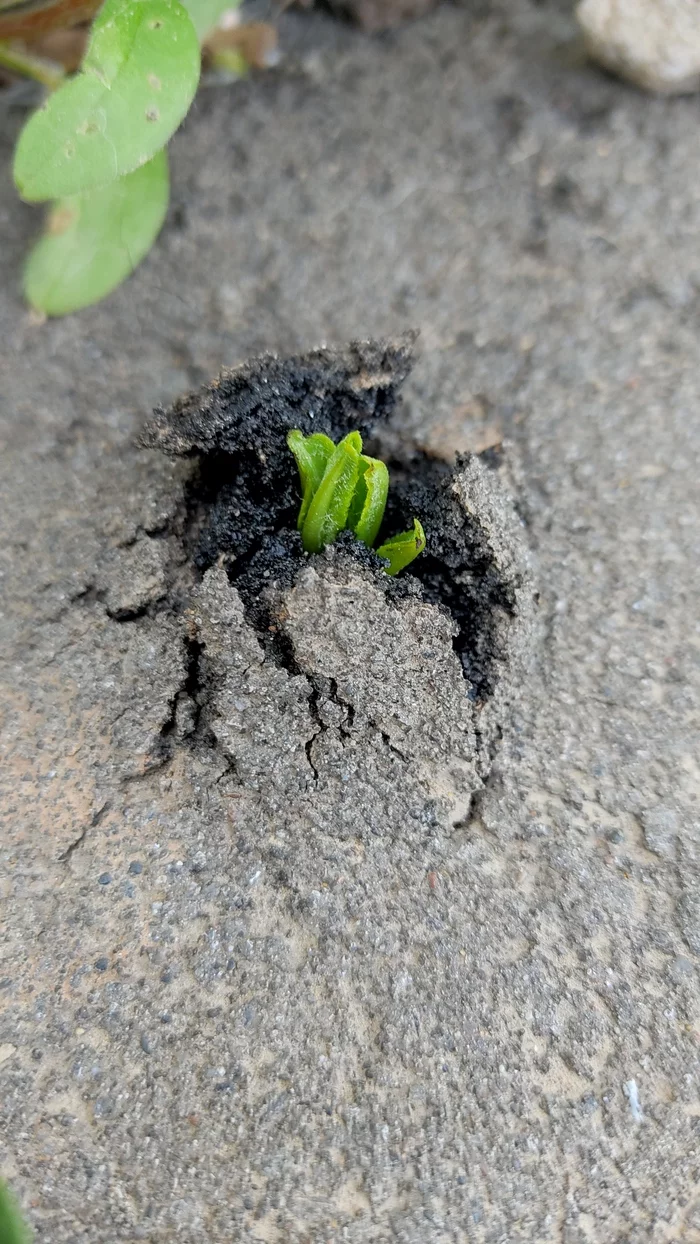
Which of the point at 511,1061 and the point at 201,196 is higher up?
the point at 201,196

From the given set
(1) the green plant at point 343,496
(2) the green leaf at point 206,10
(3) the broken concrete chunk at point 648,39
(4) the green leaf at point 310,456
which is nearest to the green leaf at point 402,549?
(1) the green plant at point 343,496

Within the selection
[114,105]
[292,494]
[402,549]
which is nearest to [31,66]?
[114,105]

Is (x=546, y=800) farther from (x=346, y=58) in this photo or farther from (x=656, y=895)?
(x=346, y=58)

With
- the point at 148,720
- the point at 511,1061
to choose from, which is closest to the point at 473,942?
the point at 511,1061

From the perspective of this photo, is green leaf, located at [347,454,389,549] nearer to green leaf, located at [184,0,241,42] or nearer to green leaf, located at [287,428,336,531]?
green leaf, located at [287,428,336,531]

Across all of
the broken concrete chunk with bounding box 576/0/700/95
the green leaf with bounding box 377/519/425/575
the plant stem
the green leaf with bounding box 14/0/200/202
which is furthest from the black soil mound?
the broken concrete chunk with bounding box 576/0/700/95

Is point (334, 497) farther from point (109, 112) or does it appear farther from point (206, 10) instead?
point (206, 10)
